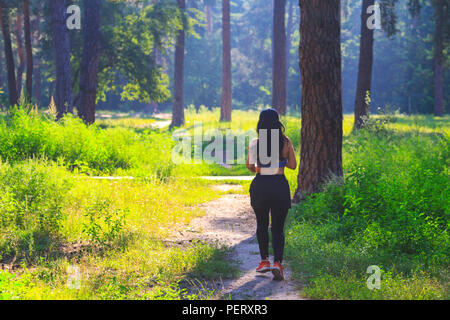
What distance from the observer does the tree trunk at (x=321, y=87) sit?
9.34 meters

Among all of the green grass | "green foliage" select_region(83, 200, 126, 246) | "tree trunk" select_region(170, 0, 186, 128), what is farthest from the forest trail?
"tree trunk" select_region(170, 0, 186, 128)

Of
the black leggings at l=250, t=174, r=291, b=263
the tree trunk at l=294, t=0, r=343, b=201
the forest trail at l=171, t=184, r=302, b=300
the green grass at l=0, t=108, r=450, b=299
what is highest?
the tree trunk at l=294, t=0, r=343, b=201

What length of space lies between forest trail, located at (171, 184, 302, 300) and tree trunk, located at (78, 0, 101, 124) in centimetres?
857

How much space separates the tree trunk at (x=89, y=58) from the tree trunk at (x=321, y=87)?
11.0 m

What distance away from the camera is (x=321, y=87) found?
9375 mm

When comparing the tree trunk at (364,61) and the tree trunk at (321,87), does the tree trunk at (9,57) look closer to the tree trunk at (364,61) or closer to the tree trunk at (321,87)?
the tree trunk at (364,61)

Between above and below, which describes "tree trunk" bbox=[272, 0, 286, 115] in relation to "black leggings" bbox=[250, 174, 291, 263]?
above

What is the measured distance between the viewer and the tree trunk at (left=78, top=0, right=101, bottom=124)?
18.0 meters

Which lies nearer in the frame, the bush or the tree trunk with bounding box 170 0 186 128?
the bush

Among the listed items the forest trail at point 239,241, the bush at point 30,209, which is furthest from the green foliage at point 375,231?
the bush at point 30,209

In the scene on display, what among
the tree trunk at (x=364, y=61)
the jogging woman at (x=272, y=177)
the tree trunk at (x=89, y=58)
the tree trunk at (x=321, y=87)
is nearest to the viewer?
the jogging woman at (x=272, y=177)

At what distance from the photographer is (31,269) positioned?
Answer: 19.9 feet

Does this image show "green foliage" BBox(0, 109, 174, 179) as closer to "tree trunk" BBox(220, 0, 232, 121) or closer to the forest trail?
the forest trail
